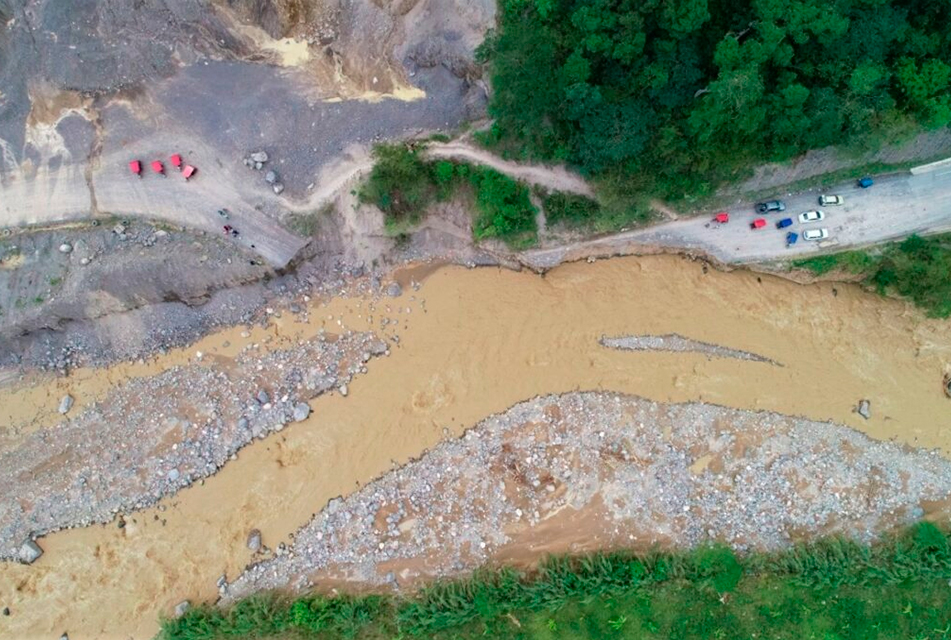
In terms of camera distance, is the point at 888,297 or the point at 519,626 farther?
the point at 888,297

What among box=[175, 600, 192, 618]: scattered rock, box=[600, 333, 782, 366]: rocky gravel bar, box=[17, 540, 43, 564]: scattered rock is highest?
box=[600, 333, 782, 366]: rocky gravel bar

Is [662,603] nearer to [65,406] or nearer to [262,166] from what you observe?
[262,166]

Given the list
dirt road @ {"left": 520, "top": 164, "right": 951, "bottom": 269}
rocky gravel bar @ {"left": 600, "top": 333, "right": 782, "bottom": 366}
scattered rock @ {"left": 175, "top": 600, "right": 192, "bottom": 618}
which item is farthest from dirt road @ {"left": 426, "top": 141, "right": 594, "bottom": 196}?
scattered rock @ {"left": 175, "top": 600, "right": 192, "bottom": 618}

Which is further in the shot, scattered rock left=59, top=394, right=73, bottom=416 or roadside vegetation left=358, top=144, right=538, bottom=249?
scattered rock left=59, top=394, right=73, bottom=416

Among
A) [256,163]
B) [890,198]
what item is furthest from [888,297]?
[256,163]

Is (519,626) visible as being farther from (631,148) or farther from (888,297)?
(888,297)

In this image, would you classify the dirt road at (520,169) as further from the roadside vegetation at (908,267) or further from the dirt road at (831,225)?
the roadside vegetation at (908,267)

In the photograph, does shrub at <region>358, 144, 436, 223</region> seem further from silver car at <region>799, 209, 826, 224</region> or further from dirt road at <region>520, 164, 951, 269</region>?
silver car at <region>799, 209, 826, 224</region>

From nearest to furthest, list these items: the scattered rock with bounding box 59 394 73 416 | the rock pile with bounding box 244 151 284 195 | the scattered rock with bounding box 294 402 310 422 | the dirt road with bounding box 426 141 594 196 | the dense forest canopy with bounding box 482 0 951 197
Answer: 1. the dense forest canopy with bounding box 482 0 951 197
2. the dirt road with bounding box 426 141 594 196
3. the rock pile with bounding box 244 151 284 195
4. the scattered rock with bounding box 294 402 310 422
5. the scattered rock with bounding box 59 394 73 416
